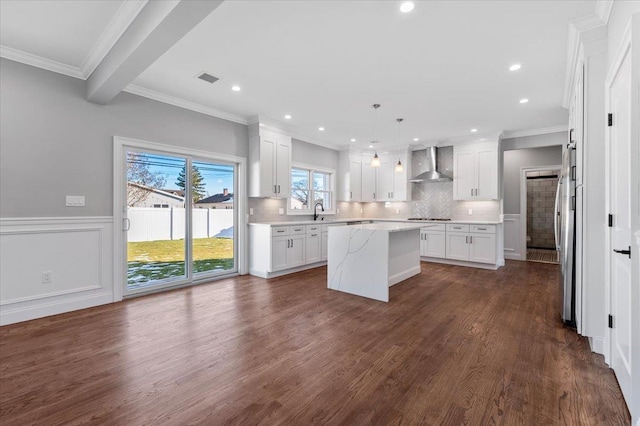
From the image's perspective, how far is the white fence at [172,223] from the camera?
4.09 meters

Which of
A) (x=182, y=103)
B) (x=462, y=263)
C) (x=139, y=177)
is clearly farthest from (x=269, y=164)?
(x=462, y=263)

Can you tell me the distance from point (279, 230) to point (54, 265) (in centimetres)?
297

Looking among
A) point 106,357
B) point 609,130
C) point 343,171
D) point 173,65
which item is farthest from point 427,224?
point 106,357

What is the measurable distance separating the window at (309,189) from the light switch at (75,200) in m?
3.46

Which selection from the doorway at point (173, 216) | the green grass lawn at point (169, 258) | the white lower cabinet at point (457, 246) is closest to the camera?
the doorway at point (173, 216)

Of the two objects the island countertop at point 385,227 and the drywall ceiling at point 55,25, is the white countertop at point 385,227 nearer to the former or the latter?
the island countertop at point 385,227

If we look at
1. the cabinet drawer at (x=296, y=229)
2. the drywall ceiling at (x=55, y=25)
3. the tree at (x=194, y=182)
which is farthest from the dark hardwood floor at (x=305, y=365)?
the drywall ceiling at (x=55, y=25)

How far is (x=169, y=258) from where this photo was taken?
14.6 feet

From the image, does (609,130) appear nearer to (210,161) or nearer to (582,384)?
(582,384)

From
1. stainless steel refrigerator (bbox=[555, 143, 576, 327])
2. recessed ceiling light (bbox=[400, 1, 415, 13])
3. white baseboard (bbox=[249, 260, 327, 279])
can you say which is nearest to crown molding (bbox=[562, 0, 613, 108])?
stainless steel refrigerator (bbox=[555, 143, 576, 327])

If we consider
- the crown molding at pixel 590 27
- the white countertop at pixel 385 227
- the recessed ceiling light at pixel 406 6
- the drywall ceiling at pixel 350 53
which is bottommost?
the white countertop at pixel 385 227

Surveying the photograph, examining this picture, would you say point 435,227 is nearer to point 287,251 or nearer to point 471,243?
point 471,243

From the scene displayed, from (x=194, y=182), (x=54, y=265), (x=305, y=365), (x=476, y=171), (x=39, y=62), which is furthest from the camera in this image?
(x=476, y=171)

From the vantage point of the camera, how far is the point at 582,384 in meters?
2.02
